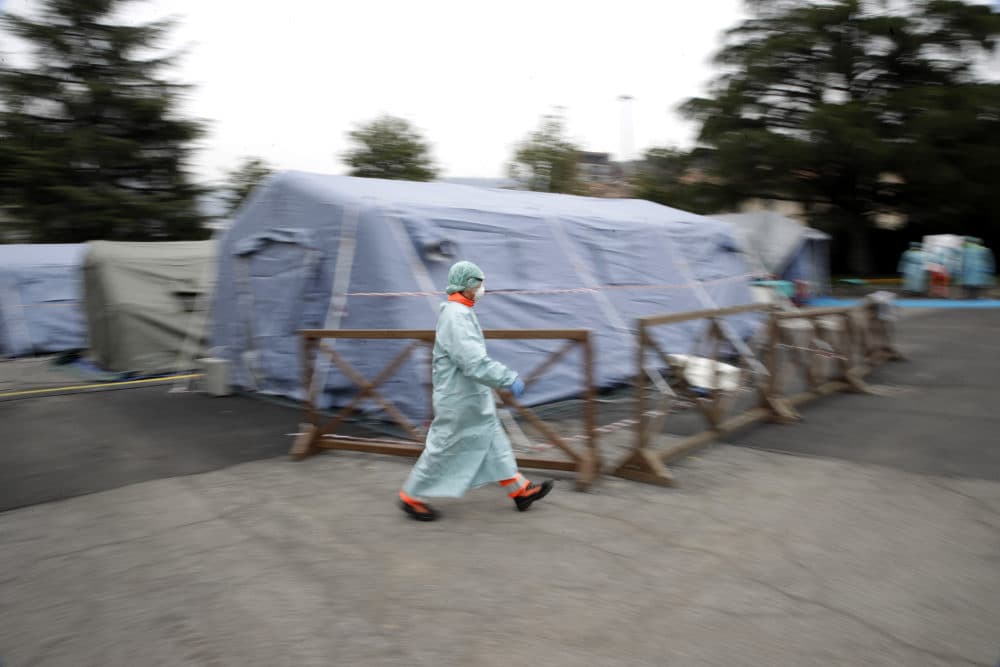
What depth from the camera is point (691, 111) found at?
1265 inches

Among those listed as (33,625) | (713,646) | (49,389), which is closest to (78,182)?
(49,389)

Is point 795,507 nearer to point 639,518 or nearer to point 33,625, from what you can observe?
point 639,518

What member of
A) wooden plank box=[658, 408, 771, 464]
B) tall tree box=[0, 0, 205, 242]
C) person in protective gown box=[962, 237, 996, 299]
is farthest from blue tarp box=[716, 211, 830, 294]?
tall tree box=[0, 0, 205, 242]

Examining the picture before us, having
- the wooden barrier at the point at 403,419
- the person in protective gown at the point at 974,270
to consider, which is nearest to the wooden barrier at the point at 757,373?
the wooden barrier at the point at 403,419

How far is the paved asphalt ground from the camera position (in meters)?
3.42

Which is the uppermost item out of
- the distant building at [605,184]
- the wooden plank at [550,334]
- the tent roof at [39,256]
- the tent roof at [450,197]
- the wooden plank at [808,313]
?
the distant building at [605,184]

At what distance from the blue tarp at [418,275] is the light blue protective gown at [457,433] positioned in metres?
2.41

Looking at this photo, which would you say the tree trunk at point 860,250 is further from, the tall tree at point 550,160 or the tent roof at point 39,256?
the tent roof at point 39,256

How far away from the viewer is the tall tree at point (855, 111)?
26.2m

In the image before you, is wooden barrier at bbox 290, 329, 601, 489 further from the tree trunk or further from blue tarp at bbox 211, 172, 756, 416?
the tree trunk

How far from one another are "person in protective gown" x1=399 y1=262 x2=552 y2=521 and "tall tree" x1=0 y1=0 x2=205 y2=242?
27.5 metres

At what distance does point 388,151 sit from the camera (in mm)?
35062

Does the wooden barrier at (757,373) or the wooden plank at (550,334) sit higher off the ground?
the wooden plank at (550,334)

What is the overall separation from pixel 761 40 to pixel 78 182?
26974mm
